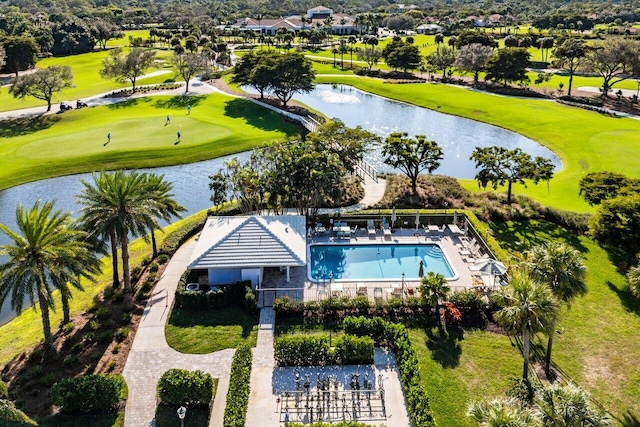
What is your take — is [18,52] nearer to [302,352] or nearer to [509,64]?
[509,64]

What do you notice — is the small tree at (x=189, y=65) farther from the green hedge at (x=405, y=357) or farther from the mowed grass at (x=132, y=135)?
the green hedge at (x=405, y=357)

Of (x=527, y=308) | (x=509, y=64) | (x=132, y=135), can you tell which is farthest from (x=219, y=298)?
(x=509, y=64)

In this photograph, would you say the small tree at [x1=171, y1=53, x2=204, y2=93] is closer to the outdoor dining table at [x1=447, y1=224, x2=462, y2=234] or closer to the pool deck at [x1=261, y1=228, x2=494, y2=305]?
the pool deck at [x1=261, y1=228, x2=494, y2=305]

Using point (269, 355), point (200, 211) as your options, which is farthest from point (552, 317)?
point (200, 211)

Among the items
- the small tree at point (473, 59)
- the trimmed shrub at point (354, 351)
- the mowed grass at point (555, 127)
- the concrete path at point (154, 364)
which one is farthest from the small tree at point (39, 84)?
the small tree at point (473, 59)

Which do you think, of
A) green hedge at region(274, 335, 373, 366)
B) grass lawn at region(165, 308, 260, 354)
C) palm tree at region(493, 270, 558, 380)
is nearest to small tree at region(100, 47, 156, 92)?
grass lawn at region(165, 308, 260, 354)
